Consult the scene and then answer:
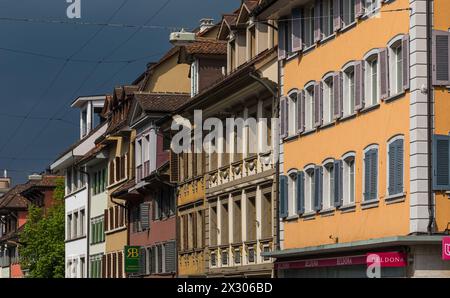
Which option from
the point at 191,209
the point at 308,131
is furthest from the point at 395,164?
the point at 191,209

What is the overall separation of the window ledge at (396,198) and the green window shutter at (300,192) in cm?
726

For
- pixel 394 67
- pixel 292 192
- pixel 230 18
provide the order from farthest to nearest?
1. pixel 230 18
2. pixel 292 192
3. pixel 394 67

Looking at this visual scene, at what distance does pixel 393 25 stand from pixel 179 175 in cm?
2530

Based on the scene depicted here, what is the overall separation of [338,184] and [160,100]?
27073 mm

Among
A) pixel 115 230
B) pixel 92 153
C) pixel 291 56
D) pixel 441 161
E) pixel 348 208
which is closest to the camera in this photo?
pixel 441 161

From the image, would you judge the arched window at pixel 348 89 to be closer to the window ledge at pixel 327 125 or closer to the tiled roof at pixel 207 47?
the window ledge at pixel 327 125

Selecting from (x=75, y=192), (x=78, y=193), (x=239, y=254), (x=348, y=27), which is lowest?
(x=239, y=254)

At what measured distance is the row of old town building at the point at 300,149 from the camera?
91.4ft

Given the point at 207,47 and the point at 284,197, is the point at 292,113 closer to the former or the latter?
the point at 284,197

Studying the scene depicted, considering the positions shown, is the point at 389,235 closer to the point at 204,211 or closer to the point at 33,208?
the point at 204,211

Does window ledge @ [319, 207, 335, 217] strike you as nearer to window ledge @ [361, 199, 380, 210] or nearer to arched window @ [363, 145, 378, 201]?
window ledge @ [361, 199, 380, 210]

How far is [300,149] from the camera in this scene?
3712 centimetres

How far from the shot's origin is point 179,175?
5356 cm

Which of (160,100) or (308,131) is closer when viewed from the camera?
(308,131)
